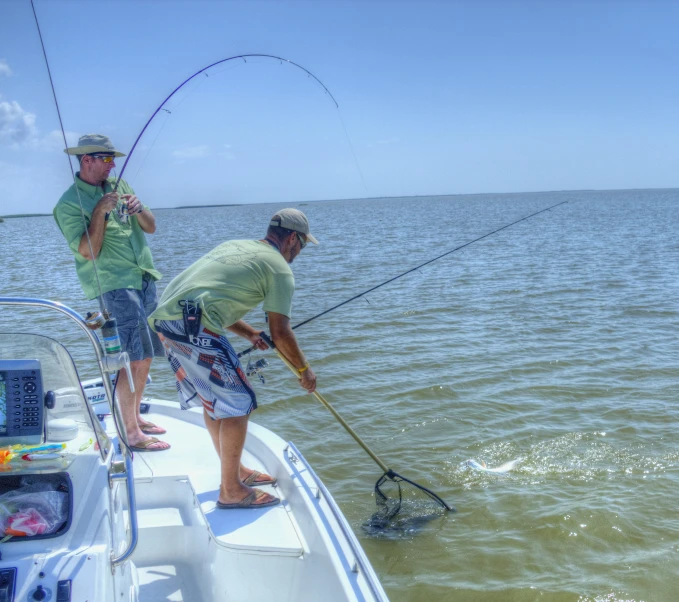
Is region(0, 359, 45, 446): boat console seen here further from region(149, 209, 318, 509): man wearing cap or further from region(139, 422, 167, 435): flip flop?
region(139, 422, 167, 435): flip flop

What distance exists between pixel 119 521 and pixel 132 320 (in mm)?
1604

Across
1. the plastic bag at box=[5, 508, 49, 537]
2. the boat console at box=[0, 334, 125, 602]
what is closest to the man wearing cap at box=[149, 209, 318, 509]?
the boat console at box=[0, 334, 125, 602]

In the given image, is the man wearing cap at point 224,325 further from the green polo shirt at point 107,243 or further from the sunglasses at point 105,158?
the sunglasses at point 105,158

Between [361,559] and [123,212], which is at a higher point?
[123,212]

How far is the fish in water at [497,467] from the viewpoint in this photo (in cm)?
528

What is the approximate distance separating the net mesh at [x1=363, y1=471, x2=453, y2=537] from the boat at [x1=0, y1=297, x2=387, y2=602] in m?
1.22

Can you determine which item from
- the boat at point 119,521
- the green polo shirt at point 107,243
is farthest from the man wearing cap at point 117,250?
the boat at point 119,521

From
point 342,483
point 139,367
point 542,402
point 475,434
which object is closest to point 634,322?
point 542,402

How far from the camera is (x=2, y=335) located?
2641 millimetres

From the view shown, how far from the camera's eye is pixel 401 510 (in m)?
4.72

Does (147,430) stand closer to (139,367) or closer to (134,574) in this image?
(139,367)

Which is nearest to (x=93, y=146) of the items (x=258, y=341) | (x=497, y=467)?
(x=258, y=341)

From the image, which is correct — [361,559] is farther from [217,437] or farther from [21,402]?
[21,402]

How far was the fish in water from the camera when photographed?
5.28 meters
